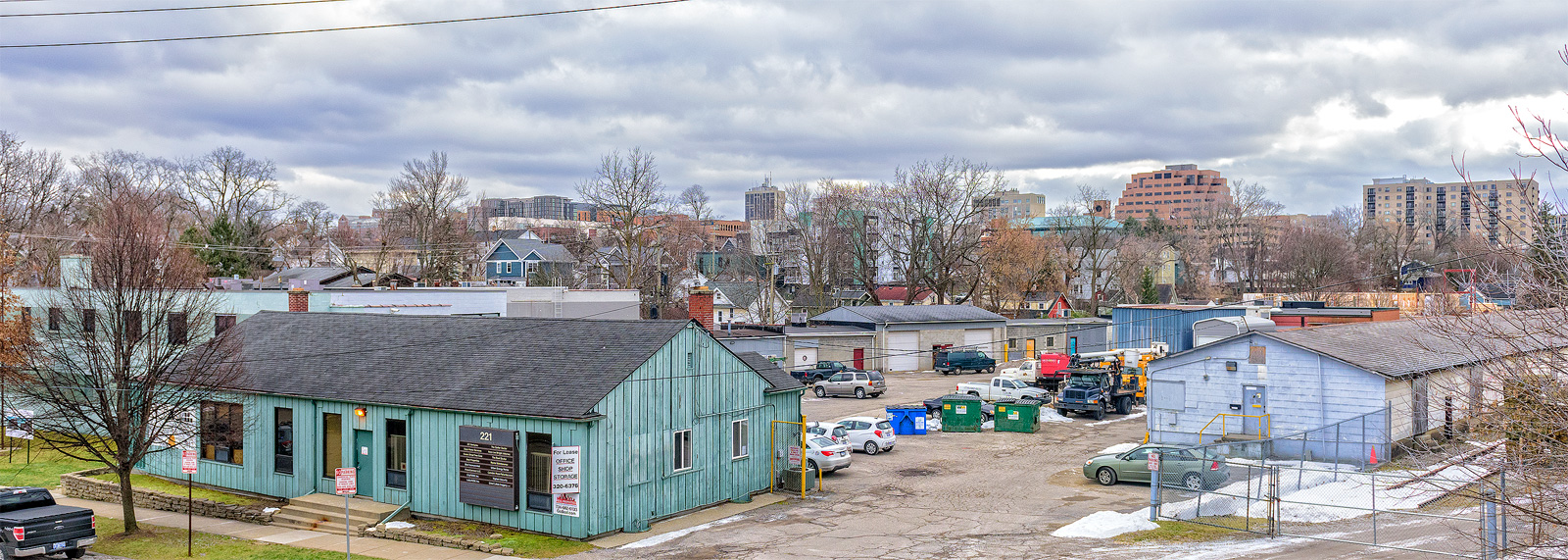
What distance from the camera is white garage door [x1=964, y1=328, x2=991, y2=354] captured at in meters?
65.6

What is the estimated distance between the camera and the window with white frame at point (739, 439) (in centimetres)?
2522

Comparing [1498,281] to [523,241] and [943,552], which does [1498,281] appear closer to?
[943,552]

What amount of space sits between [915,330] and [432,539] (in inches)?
1738

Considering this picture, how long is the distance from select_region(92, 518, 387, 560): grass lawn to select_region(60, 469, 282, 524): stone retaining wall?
4.43 feet

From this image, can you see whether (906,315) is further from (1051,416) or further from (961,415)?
(961,415)

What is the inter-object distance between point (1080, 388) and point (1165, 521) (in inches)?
772

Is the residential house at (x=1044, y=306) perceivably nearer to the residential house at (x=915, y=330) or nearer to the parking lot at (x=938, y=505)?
the residential house at (x=915, y=330)

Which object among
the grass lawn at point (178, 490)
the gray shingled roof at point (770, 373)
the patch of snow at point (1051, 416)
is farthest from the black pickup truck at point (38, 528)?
the patch of snow at point (1051, 416)

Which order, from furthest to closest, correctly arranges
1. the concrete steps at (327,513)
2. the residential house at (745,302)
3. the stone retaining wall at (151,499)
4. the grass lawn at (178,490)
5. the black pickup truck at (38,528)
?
1. the residential house at (745,302)
2. the grass lawn at (178,490)
3. the stone retaining wall at (151,499)
4. the concrete steps at (327,513)
5. the black pickup truck at (38,528)

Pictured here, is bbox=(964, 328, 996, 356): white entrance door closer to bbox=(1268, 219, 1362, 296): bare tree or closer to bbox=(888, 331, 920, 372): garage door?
bbox=(888, 331, 920, 372): garage door

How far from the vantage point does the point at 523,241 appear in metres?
107

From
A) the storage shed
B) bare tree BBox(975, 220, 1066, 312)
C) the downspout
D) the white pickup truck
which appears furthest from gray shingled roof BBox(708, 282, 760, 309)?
the downspout

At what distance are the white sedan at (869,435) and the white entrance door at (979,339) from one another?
32933mm

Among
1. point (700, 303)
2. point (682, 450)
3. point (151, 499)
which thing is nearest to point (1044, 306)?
point (700, 303)
